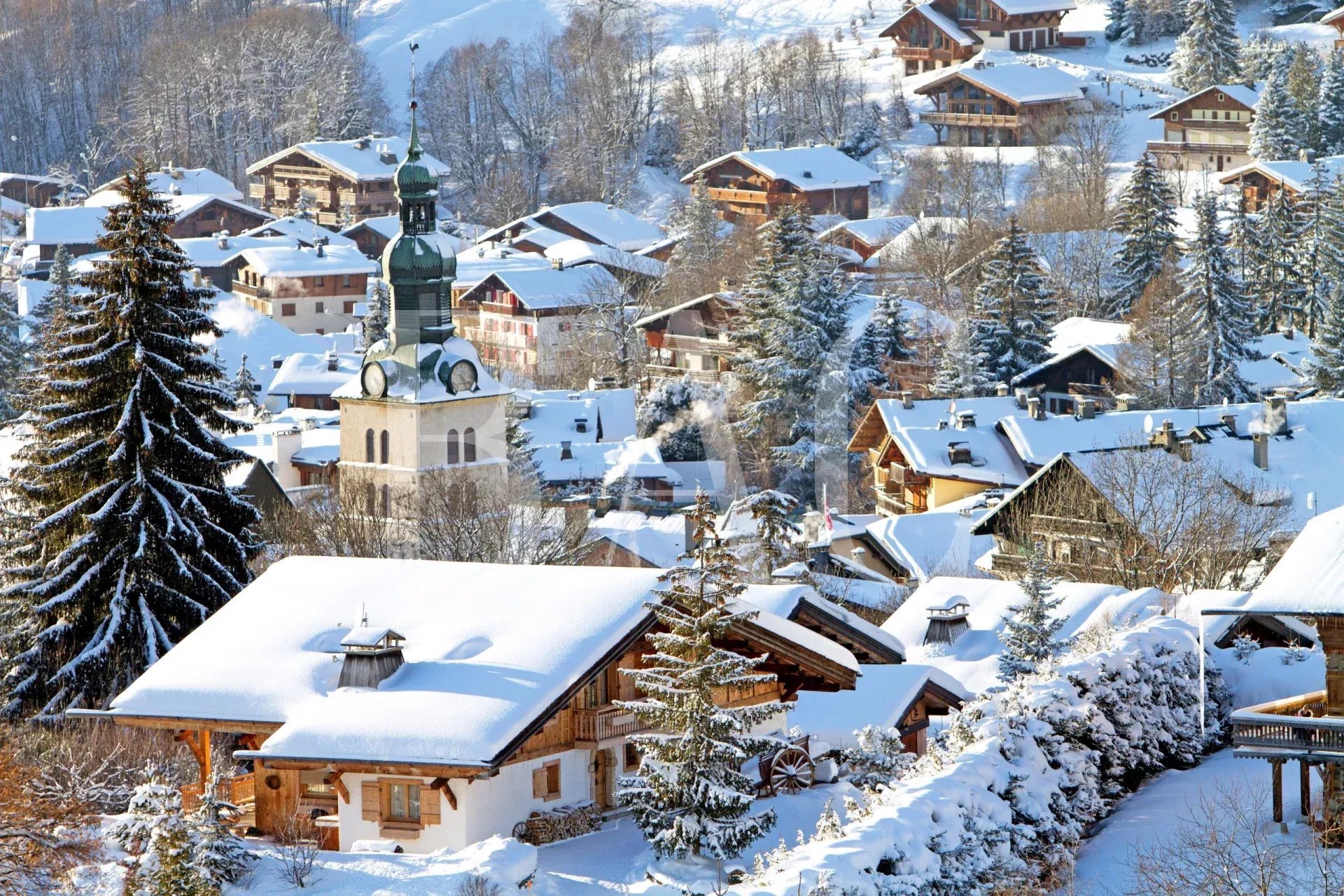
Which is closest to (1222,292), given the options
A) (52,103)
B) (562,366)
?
(562,366)

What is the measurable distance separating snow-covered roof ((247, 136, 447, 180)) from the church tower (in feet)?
229

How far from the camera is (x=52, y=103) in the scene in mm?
159375

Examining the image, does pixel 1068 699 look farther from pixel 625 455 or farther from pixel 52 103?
pixel 52 103

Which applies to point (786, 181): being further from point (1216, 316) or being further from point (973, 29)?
point (1216, 316)

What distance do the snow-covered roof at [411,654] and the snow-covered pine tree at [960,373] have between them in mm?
47196

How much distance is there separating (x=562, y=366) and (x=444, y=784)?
71.2 m

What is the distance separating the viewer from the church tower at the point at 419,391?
6062 centimetres

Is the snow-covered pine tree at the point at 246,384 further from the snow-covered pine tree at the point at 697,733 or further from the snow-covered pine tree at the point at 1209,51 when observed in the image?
the snow-covered pine tree at the point at 697,733

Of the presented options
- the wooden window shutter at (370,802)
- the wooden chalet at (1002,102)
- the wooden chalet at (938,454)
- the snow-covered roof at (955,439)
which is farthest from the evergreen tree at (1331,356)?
the wooden window shutter at (370,802)

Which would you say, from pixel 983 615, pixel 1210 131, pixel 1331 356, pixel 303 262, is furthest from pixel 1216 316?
pixel 303 262

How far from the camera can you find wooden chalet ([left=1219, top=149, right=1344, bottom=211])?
9694 cm

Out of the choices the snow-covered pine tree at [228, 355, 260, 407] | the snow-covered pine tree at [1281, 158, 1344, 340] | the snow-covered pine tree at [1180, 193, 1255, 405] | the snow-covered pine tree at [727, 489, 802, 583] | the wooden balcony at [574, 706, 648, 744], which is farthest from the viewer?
the snow-covered pine tree at [1281, 158, 1344, 340]

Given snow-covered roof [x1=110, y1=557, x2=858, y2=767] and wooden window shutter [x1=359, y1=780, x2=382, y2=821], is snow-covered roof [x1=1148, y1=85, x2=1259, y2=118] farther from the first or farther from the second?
wooden window shutter [x1=359, y1=780, x2=382, y2=821]

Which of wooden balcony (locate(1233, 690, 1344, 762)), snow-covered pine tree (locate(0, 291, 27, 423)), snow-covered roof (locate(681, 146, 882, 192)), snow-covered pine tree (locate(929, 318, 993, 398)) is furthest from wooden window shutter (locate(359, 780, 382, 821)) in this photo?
snow-covered roof (locate(681, 146, 882, 192))
